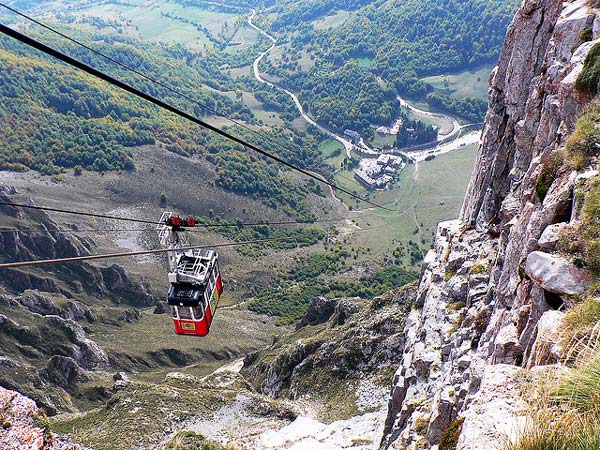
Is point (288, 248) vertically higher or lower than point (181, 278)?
higher

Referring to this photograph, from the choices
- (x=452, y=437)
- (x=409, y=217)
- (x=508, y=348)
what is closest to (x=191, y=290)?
(x=508, y=348)

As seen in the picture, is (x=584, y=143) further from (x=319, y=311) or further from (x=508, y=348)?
(x=319, y=311)

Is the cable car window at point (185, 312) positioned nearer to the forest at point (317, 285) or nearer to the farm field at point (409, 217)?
the forest at point (317, 285)

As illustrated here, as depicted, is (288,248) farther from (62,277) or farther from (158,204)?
(62,277)

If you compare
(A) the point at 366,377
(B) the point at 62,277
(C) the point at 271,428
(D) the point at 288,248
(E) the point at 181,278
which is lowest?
(C) the point at 271,428

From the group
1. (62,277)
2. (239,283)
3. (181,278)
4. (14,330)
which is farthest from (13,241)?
(181,278)

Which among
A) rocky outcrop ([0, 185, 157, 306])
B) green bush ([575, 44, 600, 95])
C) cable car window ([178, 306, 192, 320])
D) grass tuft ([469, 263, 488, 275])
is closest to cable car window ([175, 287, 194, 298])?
cable car window ([178, 306, 192, 320])

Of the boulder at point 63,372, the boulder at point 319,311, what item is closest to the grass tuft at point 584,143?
the boulder at point 63,372
